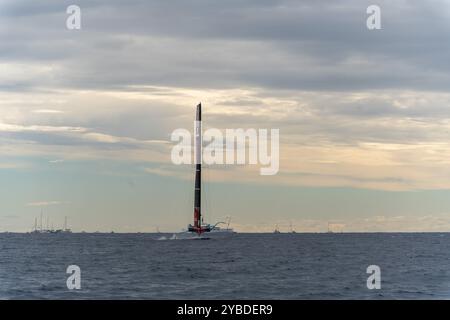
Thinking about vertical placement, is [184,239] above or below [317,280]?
above

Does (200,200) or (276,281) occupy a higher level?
(200,200)

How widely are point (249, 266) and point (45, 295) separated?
4076 cm

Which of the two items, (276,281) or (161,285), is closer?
(161,285)

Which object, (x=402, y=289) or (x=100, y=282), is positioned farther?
(x=100, y=282)

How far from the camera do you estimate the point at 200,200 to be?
609ft

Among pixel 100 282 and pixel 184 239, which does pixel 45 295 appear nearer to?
pixel 100 282
